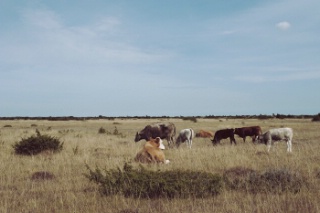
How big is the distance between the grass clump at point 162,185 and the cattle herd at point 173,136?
13.3 feet

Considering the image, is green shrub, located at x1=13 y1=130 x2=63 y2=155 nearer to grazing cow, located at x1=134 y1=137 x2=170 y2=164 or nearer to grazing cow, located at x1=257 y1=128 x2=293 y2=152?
grazing cow, located at x1=134 y1=137 x2=170 y2=164

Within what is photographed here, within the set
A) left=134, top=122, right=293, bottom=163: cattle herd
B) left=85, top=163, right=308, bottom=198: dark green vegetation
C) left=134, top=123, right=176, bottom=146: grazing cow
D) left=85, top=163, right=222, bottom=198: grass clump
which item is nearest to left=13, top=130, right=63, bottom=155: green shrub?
left=134, top=122, right=293, bottom=163: cattle herd

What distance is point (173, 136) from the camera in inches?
907

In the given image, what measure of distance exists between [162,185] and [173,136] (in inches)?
612

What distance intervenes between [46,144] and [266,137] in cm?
1038

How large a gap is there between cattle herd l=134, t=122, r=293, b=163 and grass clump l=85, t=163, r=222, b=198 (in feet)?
13.3

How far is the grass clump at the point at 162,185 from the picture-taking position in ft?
24.2

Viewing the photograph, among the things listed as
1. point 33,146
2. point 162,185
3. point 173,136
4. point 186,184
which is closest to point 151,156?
point 162,185

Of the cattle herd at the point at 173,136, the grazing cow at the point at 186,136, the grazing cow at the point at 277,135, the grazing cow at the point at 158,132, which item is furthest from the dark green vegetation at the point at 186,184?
the grazing cow at the point at 158,132

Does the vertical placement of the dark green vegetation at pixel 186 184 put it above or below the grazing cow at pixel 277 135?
below

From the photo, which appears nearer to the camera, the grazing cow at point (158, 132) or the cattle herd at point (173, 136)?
the cattle herd at point (173, 136)

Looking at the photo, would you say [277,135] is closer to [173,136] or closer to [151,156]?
[173,136]

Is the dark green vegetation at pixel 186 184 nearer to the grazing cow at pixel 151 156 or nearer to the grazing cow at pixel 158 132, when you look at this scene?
the grazing cow at pixel 151 156

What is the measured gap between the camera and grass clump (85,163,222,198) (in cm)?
738
